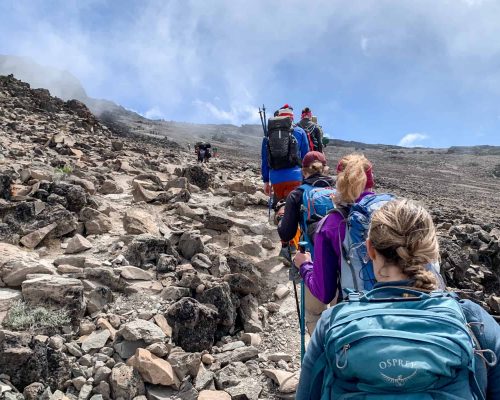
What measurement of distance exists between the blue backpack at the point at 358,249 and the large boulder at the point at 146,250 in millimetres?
3736

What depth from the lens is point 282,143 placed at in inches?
250

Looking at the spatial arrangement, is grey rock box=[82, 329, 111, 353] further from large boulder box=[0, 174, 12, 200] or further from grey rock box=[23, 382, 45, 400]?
large boulder box=[0, 174, 12, 200]

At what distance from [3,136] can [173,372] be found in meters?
13.2

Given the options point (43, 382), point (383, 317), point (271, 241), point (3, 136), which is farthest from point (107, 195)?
point (383, 317)

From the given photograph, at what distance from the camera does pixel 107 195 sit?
902 cm

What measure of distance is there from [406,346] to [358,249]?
1.04 metres

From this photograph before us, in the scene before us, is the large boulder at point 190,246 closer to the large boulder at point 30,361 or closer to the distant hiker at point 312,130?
the large boulder at point 30,361

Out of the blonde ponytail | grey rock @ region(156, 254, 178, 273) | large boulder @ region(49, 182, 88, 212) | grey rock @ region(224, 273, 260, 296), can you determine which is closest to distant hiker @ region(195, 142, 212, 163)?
large boulder @ region(49, 182, 88, 212)

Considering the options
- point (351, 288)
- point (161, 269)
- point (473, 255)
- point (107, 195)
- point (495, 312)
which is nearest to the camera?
point (351, 288)

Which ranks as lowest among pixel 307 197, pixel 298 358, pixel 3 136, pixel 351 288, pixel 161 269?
pixel 298 358

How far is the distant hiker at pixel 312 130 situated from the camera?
8.23 metres

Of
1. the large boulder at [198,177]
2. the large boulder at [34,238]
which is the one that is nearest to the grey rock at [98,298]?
the large boulder at [34,238]

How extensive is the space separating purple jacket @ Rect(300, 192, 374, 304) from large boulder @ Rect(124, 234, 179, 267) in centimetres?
353

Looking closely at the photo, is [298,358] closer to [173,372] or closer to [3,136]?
[173,372]
